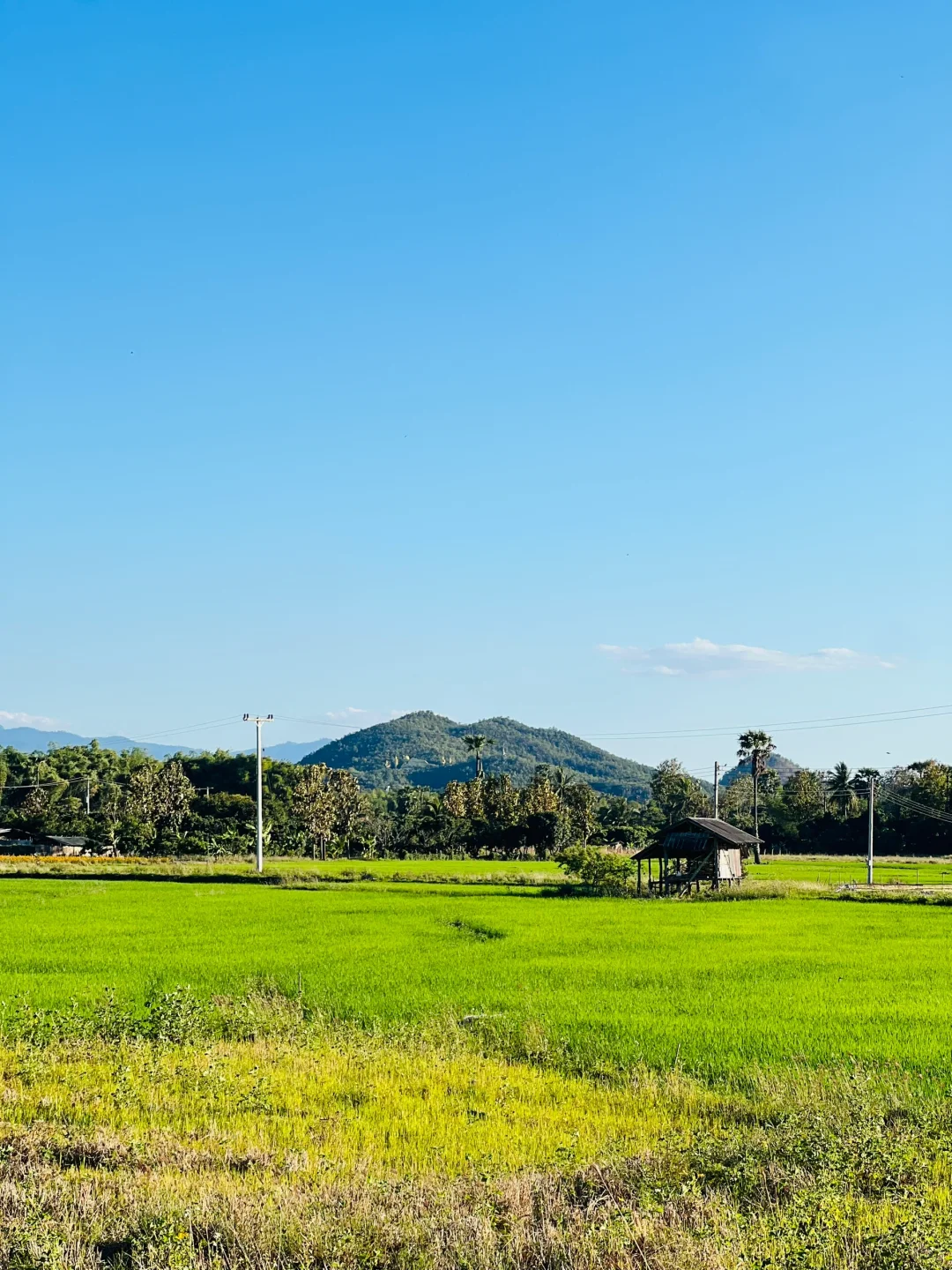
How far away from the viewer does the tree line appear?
79.6 meters

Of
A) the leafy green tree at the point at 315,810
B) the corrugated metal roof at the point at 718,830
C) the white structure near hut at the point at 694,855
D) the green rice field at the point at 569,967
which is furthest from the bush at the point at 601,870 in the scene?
the leafy green tree at the point at 315,810

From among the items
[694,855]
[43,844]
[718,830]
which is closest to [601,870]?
[694,855]

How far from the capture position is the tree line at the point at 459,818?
79562 millimetres

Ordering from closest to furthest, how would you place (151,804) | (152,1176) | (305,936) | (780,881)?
(152,1176) < (305,936) < (780,881) < (151,804)

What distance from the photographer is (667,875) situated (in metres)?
46.1

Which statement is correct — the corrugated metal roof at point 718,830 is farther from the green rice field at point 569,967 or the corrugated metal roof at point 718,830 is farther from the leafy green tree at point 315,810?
the leafy green tree at point 315,810

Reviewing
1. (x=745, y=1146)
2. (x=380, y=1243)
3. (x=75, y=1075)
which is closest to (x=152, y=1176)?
(x=380, y=1243)

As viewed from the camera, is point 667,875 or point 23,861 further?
point 23,861

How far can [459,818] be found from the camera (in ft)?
273

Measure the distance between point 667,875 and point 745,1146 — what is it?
39.2 m

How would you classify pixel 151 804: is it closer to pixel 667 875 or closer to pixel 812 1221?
pixel 667 875

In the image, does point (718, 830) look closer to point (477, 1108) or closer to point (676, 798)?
point (477, 1108)

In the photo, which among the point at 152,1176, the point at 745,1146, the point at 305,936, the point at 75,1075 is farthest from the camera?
the point at 305,936

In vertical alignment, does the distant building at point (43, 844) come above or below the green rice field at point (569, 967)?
below
